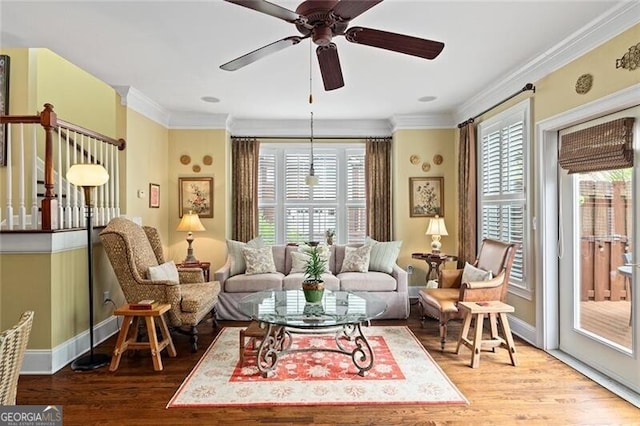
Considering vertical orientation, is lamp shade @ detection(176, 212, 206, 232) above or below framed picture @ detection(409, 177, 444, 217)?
below

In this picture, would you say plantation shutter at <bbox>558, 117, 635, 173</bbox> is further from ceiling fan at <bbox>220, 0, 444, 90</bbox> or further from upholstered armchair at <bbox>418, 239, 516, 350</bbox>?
ceiling fan at <bbox>220, 0, 444, 90</bbox>

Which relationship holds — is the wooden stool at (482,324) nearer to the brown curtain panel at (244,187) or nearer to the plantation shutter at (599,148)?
the plantation shutter at (599,148)

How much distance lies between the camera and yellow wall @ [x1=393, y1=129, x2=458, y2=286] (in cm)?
588

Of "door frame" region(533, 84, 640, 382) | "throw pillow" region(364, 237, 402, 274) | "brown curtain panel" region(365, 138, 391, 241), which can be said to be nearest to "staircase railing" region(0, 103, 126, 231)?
"throw pillow" region(364, 237, 402, 274)

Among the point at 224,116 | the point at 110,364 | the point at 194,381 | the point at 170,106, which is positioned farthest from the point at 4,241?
the point at 224,116

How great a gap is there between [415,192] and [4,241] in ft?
16.4

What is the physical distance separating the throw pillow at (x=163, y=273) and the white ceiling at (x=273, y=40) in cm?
208

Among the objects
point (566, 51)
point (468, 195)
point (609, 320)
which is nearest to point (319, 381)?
point (609, 320)

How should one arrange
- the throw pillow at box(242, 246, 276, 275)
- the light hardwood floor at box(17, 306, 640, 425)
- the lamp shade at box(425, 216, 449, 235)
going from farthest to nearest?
the lamp shade at box(425, 216, 449, 235)
the throw pillow at box(242, 246, 276, 275)
the light hardwood floor at box(17, 306, 640, 425)

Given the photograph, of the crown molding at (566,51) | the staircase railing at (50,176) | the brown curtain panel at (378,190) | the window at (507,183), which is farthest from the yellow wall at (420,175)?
the staircase railing at (50,176)

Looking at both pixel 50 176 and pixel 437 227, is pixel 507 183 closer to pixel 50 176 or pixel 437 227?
pixel 437 227

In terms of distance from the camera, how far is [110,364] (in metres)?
3.34

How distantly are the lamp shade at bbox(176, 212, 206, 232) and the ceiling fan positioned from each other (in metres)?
3.18

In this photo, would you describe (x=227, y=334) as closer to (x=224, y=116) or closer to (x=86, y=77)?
(x=224, y=116)
